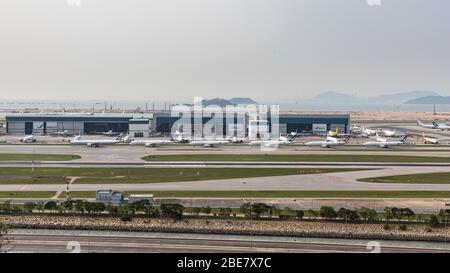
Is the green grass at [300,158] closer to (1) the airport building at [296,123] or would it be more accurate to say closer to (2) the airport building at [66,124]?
(1) the airport building at [296,123]

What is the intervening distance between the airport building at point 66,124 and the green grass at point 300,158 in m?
30.9

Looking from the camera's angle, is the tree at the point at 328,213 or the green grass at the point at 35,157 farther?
the green grass at the point at 35,157

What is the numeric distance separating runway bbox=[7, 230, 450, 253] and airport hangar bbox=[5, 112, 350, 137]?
56.4m

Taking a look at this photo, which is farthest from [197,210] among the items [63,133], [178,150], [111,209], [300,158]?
[63,133]

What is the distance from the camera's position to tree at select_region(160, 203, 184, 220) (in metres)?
25.3

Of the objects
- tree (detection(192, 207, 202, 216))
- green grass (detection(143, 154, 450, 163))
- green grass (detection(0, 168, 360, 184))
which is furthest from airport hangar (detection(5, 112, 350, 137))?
tree (detection(192, 207, 202, 216))

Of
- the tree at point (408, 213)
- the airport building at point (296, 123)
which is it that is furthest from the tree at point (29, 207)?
the airport building at point (296, 123)

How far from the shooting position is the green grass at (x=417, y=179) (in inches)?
1451

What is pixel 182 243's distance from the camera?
71.1 feet

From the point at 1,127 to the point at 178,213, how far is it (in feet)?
247

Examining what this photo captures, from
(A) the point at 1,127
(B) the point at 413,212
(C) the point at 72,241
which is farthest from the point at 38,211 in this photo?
(A) the point at 1,127

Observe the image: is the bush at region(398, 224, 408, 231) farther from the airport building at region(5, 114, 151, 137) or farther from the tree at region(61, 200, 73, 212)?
the airport building at region(5, 114, 151, 137)
